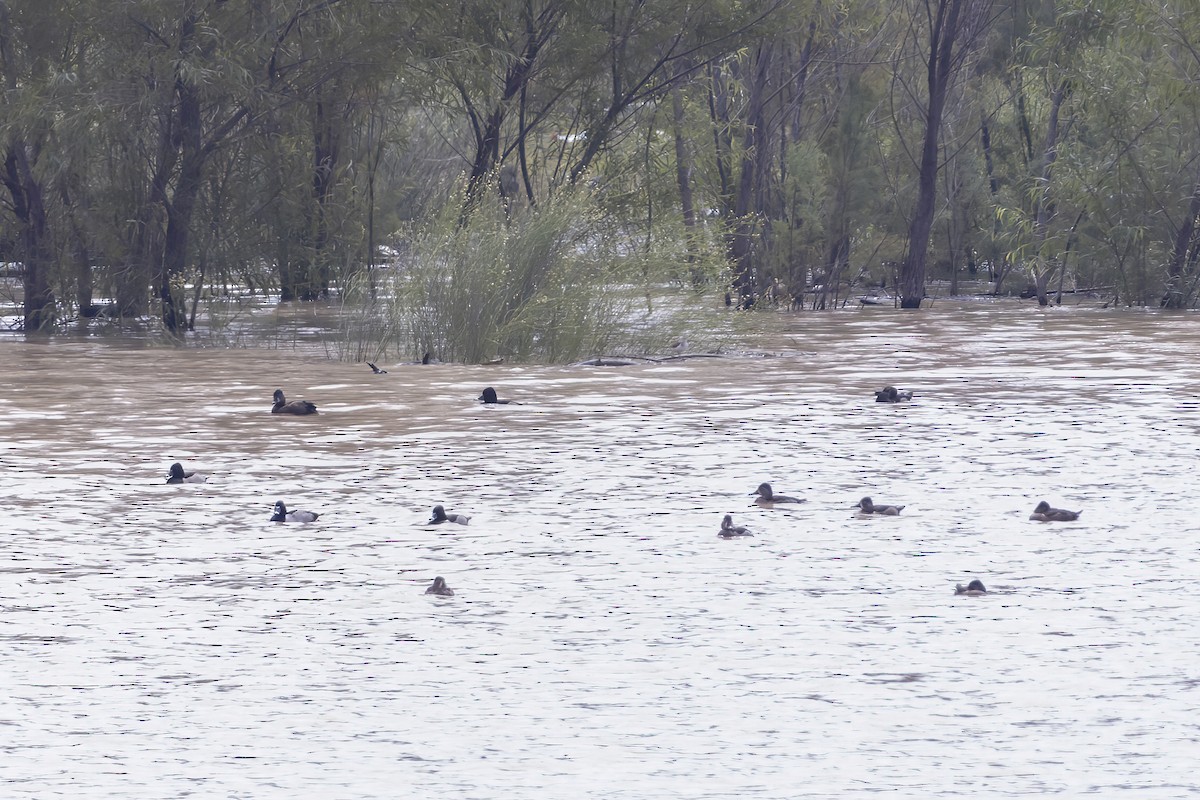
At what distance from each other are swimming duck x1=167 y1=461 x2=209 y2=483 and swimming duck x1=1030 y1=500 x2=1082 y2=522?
159 inches

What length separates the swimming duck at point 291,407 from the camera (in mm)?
12375

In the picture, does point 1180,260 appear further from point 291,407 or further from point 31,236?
point 291,407

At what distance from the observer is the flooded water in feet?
14.9

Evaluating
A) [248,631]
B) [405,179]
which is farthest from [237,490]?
[405,179]

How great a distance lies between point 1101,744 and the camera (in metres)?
4.62

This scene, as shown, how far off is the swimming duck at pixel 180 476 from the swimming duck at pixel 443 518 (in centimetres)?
171

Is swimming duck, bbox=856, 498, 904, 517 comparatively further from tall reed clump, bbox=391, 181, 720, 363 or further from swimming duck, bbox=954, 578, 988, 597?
tall reed clump, bbox=391, 181, 720, 363

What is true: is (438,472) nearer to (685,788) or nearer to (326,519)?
(326,519)

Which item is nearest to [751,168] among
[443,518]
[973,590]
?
[443,518]

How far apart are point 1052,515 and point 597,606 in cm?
257

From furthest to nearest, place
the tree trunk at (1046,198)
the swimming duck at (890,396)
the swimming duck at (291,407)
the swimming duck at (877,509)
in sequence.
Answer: the tree trunk at (1046,198) < the swimming duck at (890,396) < the swimming duck at (291,407) < the swimming duck at (877,509)

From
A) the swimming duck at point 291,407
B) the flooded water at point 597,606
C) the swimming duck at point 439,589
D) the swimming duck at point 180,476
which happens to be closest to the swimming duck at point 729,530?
the flooded water at point 597,606

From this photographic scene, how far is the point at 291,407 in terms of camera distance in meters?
12.4

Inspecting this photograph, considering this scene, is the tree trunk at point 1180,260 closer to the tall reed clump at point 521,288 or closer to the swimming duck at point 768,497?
the tall reed clump at point 521,288
